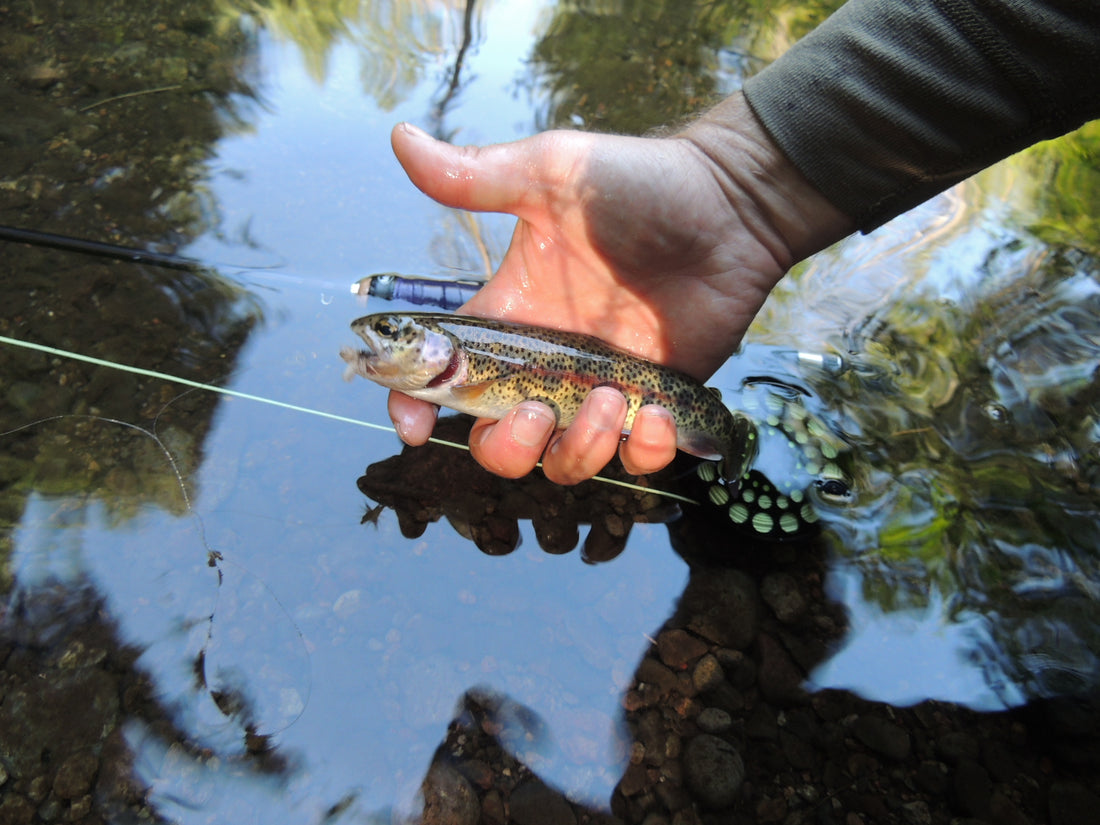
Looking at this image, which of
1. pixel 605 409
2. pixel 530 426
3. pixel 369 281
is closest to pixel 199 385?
pixel 369 281

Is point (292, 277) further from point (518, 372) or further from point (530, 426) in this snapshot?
point (530, 426)

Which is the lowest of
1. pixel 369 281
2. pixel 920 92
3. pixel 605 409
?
pixel 369 281

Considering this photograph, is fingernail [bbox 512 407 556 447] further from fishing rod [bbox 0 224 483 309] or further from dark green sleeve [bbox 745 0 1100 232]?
dark green sleeve [bbox 745 0 1100 232]

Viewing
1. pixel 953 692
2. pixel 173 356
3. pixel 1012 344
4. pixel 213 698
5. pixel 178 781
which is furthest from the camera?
pixel 1012 344

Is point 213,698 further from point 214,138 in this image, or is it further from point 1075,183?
point 1075,183

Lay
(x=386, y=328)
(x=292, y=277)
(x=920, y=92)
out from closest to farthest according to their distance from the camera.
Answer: (x=920, y=92) < (x=386, y=328) < (x=292, y=277)

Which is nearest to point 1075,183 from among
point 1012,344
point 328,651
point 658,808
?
point 1012,344

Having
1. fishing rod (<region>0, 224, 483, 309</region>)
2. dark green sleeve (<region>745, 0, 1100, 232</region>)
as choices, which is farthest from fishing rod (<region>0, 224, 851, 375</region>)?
dark green sleeve (<region>745, 0, 1100, 232</region>)
